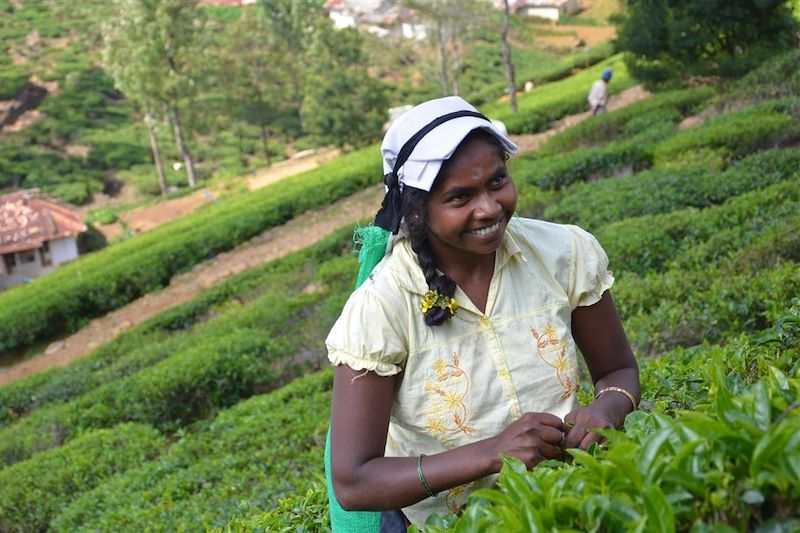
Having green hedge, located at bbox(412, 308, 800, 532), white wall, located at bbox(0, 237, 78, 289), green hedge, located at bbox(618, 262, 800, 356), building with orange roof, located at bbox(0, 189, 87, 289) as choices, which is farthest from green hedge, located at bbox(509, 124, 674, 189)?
white wall, located at bbox(0, 237, 78, 289)

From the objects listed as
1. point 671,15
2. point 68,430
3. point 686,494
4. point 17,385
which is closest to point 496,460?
point 686,494

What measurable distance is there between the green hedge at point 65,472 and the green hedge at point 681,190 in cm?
444

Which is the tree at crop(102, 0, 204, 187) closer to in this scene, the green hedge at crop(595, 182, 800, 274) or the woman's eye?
the green hedge at crop(595, 182, 800, 274)

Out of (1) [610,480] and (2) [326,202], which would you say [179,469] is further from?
(2) [326,202]

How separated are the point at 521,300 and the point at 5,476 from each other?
19.8ft

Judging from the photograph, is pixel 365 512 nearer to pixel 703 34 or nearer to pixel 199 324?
pixel 199 324

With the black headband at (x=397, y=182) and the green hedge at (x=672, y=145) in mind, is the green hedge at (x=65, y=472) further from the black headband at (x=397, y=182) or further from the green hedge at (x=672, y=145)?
the green hedge at (x=672, y=145)

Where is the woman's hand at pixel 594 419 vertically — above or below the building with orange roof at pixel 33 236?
above

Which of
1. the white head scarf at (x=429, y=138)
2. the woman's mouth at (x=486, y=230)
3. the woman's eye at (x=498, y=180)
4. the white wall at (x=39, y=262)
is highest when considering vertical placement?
the white head scarf at (x=429, y=138)

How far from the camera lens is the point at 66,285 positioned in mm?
15914

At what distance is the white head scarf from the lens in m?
1.73

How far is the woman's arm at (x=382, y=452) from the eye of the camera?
1.64m

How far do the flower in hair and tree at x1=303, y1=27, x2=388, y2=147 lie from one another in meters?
27.5

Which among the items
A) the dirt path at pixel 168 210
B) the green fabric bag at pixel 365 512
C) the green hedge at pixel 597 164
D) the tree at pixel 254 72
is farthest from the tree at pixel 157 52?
the green fabric bag at pixel 365 512
